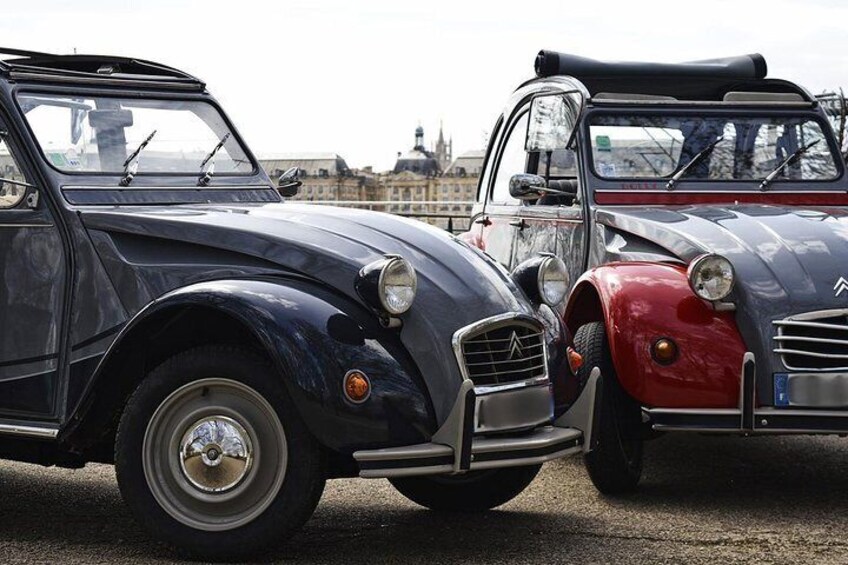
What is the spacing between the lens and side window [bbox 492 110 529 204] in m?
10.3

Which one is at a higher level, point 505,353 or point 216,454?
point 505,353

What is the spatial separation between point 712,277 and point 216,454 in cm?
264

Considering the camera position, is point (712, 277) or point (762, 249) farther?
point (762, 249)

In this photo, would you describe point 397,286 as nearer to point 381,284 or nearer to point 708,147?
point 381,284

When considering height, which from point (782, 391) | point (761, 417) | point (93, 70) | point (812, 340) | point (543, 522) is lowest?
point (543, 522)

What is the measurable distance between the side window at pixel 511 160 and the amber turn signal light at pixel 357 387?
4715 mm

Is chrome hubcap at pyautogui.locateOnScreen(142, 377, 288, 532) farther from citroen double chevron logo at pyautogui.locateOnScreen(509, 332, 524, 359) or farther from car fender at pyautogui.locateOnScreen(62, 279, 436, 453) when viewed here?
citroen double chevron logo at pyautogui.locateOnScreen(509, 332, 524, 359)

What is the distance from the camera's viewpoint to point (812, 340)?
7121 millimetres

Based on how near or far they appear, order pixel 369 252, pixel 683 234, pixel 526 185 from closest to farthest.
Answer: pixel 369 252 → pixel 683 234 → pixel 526 185

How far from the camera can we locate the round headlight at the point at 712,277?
7234 mm

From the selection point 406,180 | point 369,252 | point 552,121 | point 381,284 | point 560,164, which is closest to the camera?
point 381,284

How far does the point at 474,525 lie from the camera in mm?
6648

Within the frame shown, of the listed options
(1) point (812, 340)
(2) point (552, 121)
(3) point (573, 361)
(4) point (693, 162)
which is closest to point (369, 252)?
(3) point (573, 361)

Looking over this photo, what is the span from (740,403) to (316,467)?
7.56 ft
